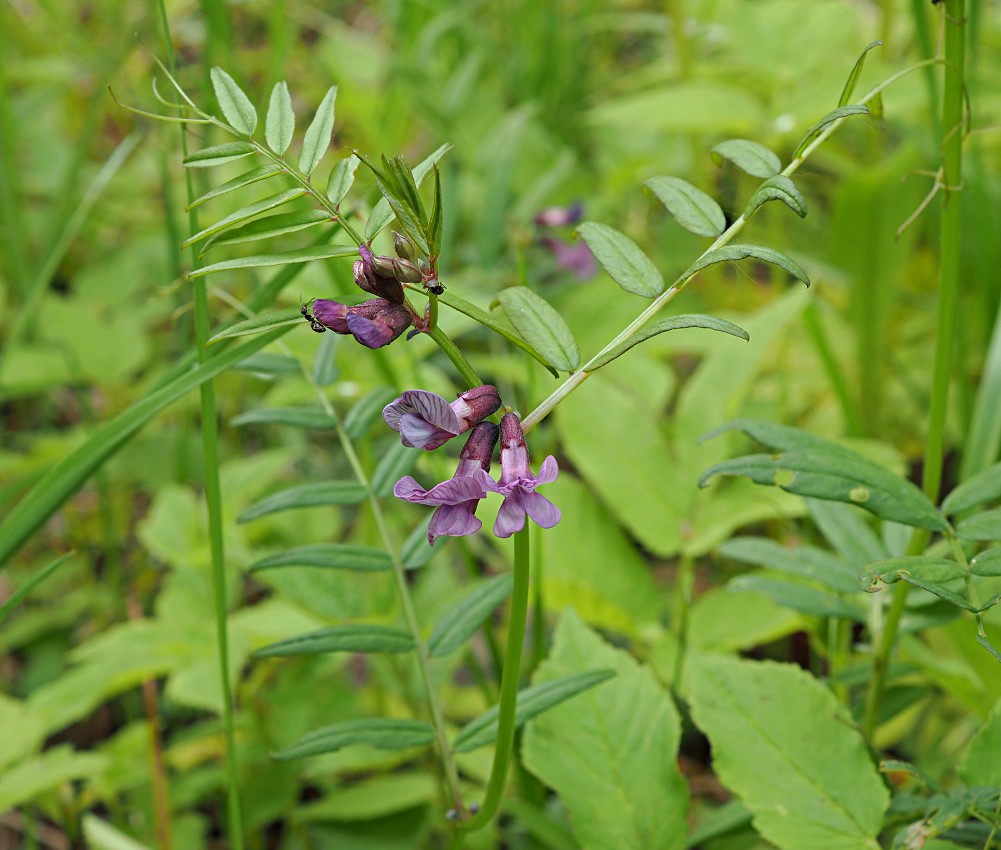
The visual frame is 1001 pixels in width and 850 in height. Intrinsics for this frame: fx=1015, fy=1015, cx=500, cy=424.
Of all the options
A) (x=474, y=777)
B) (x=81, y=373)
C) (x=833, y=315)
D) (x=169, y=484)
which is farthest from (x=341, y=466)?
(x=833, y=315)

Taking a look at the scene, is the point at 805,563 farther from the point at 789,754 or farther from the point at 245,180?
the point at 245,180

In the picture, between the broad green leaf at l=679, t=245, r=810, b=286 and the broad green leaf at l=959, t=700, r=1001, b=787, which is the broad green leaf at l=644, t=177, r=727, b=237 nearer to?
the broad green leaf at l=679, t=245, r=810, b=286

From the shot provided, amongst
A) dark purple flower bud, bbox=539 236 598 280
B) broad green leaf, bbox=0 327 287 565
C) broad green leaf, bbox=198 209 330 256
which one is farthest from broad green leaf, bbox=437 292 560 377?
dark purple flower bud, bbox=539 236 598 280

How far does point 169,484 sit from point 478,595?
1211 millimetres

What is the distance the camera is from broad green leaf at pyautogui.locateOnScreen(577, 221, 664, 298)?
2.97 ft

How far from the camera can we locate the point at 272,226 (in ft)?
2.82

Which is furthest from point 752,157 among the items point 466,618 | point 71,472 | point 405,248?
point 71,472

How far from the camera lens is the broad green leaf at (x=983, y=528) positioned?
0.93 metres

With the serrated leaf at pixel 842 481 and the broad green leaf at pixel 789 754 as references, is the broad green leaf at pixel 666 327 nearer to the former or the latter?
the serrated leaf at pixel 842 481

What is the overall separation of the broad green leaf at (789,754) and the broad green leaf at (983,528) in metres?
0.24

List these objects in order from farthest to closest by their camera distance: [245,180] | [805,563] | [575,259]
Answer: [575,259] → [805,563] → [245,180]

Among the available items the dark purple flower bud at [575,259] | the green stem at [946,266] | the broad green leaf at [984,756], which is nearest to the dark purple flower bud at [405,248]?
the green stem at [946,266]

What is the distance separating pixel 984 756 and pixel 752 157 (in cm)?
62

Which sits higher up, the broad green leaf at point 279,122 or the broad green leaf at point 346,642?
the broad green leaf at point 279,122
